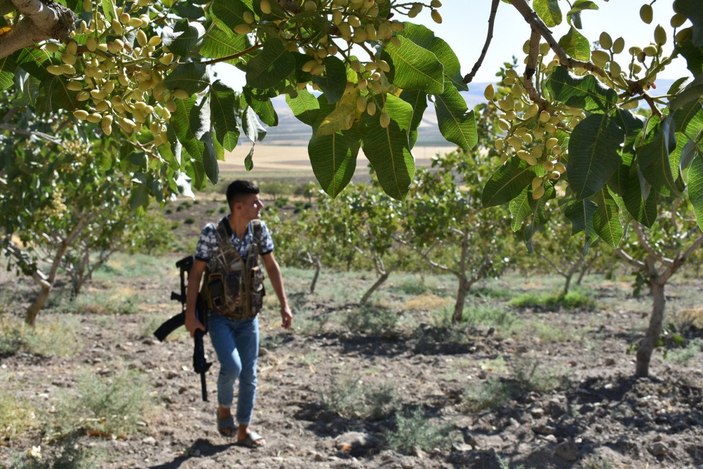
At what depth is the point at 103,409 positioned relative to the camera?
501 cm

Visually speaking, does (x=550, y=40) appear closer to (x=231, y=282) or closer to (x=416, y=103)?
(x=416, y=103)

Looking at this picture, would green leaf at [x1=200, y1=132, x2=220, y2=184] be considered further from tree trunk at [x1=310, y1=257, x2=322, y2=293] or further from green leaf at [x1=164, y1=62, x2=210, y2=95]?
tree trunk at [x1=310, y1=257, x2=322, y2=293]

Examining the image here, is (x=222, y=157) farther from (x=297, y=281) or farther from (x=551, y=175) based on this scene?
(x=297, y=281)

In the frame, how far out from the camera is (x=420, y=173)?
10430 millimetres

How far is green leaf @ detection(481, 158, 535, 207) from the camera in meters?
1.43

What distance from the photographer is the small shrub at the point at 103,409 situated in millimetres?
4855

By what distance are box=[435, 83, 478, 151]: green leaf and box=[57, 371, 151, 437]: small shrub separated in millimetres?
4220

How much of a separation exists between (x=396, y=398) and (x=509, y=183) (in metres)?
4.77

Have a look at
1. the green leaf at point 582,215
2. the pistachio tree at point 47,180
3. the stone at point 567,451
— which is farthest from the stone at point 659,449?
the green leaf at point 582,215

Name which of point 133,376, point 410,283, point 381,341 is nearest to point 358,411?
point 133,376

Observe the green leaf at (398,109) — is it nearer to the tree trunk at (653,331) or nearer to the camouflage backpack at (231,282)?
the camouflage backpack at (231,282)

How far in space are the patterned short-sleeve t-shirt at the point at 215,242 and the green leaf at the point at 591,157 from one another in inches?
136

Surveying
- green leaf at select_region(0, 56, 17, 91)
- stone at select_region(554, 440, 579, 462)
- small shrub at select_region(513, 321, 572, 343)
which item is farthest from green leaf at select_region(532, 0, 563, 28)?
small shrub at select_region(513, 321, 572, 343)

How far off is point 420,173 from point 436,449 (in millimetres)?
6130
